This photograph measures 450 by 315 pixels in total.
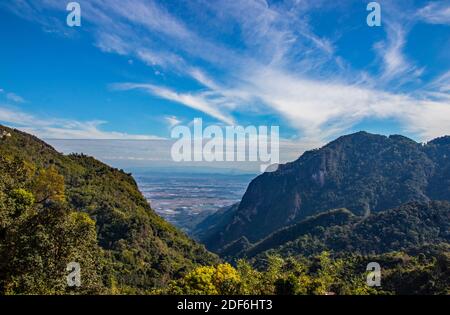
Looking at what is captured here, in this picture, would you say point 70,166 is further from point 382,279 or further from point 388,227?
point 388,227

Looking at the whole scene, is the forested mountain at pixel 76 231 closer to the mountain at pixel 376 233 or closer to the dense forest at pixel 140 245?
the dense forest at pixel 140 245

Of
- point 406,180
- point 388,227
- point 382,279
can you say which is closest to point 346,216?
point 388,227

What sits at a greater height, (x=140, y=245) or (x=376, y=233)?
(x=140, y=245)

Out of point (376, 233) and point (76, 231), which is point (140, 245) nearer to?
point (76, 231)

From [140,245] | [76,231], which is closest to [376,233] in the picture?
[140,245]

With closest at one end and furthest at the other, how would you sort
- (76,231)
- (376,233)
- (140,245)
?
(76,231)
(140,245)
(376,233)

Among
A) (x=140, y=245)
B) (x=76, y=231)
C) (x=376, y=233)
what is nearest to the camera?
(x=76, y=231)
